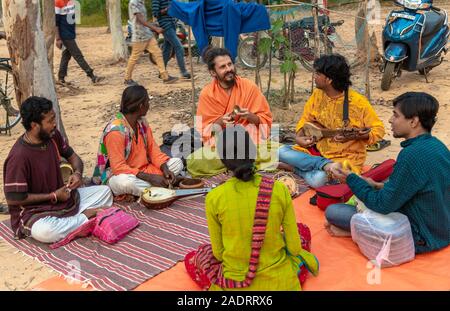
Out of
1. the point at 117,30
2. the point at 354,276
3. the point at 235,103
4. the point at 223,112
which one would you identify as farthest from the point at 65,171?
the point at 117,30

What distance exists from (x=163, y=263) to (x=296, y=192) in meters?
1.49

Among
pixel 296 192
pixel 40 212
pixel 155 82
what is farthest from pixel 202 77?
pixel 40 212

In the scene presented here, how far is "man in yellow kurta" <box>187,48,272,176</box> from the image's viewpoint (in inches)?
187

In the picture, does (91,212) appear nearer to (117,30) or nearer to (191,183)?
(191,183)

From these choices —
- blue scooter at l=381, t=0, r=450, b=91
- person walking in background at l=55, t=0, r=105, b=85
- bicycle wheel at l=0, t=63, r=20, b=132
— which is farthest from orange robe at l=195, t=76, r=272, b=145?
person walking in background at l=55, t=0, r=105, b=85

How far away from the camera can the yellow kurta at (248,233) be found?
8.48ft

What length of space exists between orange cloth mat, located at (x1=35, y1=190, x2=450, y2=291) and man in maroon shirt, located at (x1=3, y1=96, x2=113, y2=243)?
0.57 m

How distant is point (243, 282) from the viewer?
2.71 metres

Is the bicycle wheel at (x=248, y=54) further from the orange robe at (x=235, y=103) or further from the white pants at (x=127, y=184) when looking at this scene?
the white pants at (x=127, y=184)

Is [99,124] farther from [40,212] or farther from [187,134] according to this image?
[40,212]

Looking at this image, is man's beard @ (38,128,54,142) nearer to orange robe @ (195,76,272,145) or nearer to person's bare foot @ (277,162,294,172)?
orange robe @ (195,76,272,145)

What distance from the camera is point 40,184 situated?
367 centimetres

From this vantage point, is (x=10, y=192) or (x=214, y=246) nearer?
(x=214, y=246)

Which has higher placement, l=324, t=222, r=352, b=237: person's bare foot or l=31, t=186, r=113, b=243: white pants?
l=31, t=186, r=113, b=243: white pants
